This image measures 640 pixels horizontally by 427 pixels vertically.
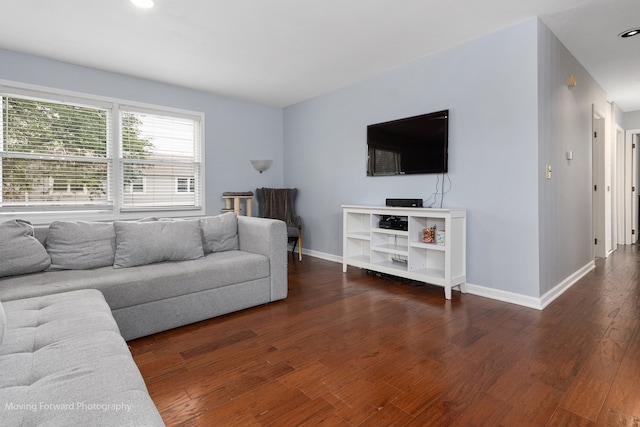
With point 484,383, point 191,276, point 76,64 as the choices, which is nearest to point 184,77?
point 76,64

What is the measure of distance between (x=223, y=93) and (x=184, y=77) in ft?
2.37

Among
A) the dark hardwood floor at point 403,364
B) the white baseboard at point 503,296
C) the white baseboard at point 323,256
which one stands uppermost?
the white baseboard at point 323,256

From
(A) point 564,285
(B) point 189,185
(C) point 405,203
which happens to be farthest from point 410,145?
(B) point 189,185

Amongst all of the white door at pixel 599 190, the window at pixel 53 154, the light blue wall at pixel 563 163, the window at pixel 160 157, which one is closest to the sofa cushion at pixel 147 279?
the window at pixel 53 154

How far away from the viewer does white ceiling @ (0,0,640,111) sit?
8.36ft

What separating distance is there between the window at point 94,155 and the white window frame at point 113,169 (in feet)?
0.04

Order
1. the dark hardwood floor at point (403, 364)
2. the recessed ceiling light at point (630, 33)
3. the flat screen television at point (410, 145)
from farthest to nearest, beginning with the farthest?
the flat screen television at point (410, 145), the recessed ceiling light at point (630, 33), the dark hardwood floor at point (403, 364)

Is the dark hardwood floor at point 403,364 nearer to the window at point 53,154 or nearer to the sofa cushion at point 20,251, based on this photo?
the sofa cushion at point 20,251

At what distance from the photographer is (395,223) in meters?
3.51

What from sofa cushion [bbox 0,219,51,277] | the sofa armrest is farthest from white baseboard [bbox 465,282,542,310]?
sofa cushion [bbox 0,219,51,277]

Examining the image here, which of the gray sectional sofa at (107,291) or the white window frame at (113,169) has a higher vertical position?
the white window frame at (113,169)

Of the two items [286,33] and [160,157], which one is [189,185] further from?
[286,33]

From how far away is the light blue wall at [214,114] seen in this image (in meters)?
3.52

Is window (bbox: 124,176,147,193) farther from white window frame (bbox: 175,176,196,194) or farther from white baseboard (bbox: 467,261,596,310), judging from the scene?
white baseboard (bbox: 467,261,596,310)
